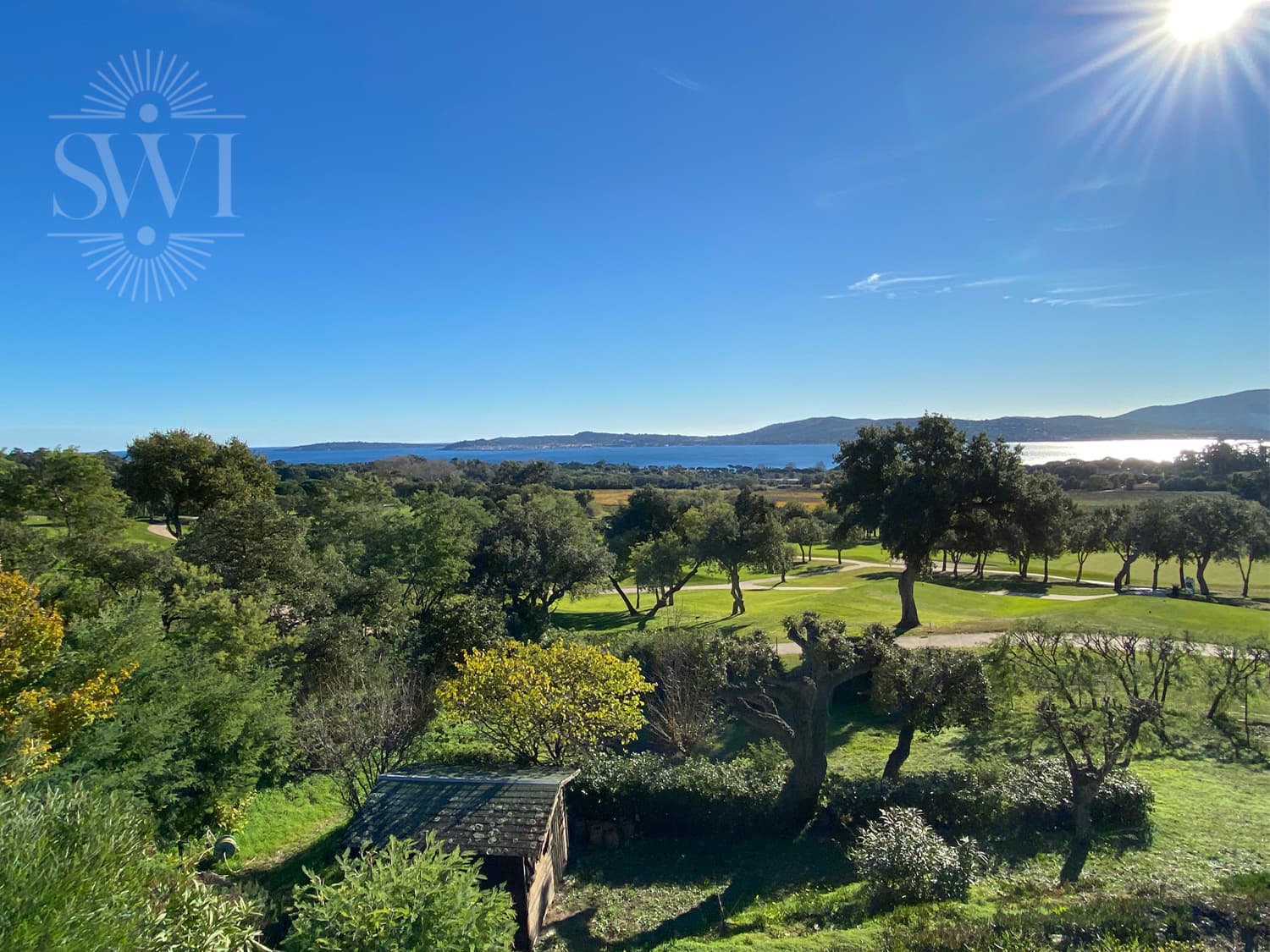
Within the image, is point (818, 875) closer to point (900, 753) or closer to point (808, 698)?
point (808, 698)

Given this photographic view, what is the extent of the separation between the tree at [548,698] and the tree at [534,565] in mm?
13403

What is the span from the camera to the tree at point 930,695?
13.4m

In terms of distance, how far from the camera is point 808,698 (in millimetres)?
12844

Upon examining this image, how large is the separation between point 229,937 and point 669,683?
1204cm

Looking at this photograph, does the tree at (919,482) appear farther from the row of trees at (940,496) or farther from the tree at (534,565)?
the tree at (534,565)

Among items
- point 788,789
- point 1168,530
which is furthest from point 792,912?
point 1168,530

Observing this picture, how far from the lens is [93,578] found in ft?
66.4

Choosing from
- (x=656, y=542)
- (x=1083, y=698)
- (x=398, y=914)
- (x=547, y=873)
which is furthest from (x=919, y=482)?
(x=398, y=914)

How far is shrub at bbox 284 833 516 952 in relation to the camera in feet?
21.4

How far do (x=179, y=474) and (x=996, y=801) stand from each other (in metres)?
38.3

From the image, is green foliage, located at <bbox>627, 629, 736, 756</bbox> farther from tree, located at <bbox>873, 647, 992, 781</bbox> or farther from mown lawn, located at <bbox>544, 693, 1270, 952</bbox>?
tree, located at <bbox>873, 647, 992, 781</bbox>

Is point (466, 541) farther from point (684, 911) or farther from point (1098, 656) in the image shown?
point (1098, 656)

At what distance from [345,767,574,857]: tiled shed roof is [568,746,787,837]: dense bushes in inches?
51.6

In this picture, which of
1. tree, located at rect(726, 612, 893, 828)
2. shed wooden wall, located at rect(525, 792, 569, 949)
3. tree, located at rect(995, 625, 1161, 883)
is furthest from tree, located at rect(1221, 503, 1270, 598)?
shed wooden wall, located at rect(525, 792, 569, 949)
